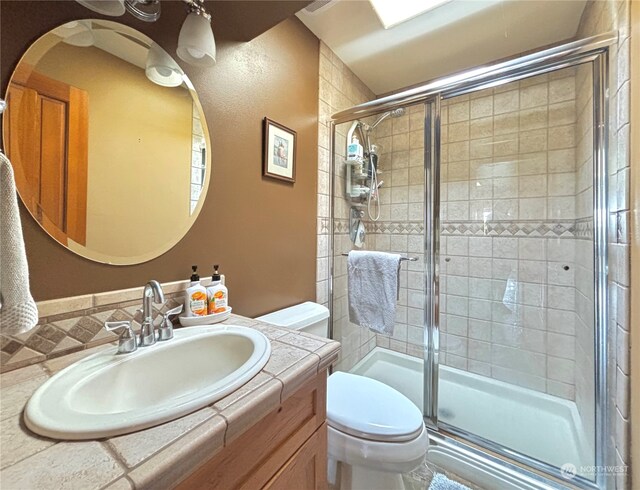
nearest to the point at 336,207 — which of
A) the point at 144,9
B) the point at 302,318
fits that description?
the point at 302,318

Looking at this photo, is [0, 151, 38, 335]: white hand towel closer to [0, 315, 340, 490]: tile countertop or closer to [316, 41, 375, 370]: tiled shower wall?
[0, 315, 340, 490]: tile countertop

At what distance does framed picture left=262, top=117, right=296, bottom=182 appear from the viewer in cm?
128

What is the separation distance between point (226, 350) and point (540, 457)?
5.50 feet

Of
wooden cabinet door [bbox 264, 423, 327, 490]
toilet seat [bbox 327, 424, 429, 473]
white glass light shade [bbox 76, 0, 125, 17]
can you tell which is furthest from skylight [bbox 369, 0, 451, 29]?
toilet seat [bbox 327, 424, 429, 473]

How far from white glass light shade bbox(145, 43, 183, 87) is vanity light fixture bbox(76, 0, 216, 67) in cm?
6

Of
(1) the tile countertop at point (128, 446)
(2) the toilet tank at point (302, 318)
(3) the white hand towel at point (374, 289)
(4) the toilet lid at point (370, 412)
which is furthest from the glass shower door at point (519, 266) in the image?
(1) the tile countertop at point (128, 446)

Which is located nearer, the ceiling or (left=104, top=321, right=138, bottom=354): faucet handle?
(left=104, top=321, right=138, bottom=354): faucet handle

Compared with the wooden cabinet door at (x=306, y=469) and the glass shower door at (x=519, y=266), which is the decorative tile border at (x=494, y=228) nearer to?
the glass shower door at (x=519, y=266)

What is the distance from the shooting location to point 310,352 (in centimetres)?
68

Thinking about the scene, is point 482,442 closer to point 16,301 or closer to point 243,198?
point 243,198

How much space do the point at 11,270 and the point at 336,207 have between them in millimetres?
1577

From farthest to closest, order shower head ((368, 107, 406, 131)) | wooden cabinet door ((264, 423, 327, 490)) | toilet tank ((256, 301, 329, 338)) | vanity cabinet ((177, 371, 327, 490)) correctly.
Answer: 1. shower head ((368, 107, 406, 131))
2. toilet tank ((256, 301, 329, 338))
3. wooden cabinet door ((264, 423, 327, 490))
4. vanity cabinet ((177, 371, 327, 490))

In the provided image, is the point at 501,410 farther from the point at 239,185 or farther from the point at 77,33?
the point at 77,33

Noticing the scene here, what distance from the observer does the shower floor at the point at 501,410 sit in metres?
1.33
